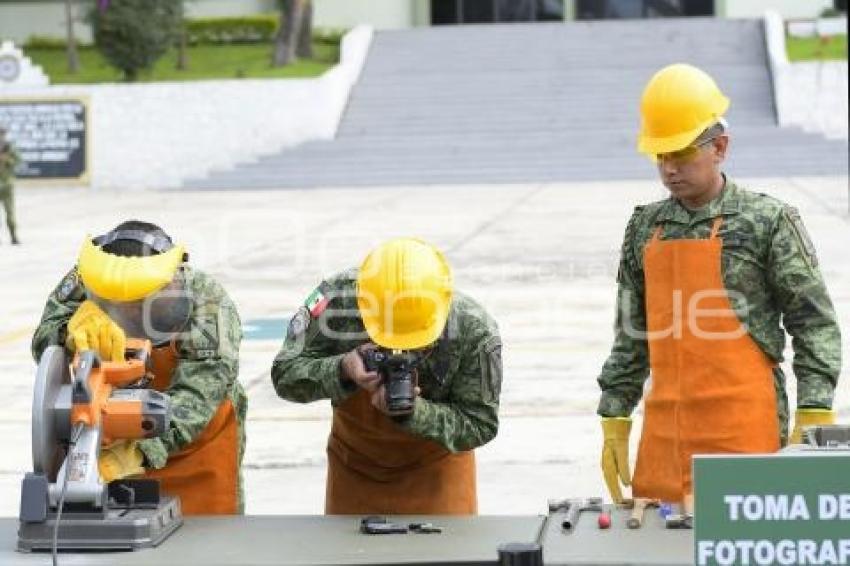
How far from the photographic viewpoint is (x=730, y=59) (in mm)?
37688

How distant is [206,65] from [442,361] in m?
35.1

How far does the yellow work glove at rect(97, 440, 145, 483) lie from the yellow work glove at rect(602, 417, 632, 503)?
1.43 meters

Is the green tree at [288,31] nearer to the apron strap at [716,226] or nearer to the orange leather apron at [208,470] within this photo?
the orange leather apron at [208,470]

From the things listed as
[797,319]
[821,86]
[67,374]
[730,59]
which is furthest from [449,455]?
[730,59]

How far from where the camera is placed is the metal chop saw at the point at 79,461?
439 cm

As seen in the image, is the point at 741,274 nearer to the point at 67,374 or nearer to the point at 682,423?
the point at 682,423

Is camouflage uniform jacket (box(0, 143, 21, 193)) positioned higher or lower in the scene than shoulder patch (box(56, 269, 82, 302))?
lower

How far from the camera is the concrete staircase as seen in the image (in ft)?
106

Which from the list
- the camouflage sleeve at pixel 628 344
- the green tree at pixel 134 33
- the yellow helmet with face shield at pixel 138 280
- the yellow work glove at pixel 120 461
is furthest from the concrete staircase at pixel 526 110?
the yellow work glove at pixel 120 461

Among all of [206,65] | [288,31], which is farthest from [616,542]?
[206,65]

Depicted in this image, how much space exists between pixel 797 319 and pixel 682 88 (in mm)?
734

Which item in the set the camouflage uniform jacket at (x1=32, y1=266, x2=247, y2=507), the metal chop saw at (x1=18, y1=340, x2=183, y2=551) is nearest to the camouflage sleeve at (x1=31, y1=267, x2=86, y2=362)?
the camouflage uniform jacket at (x1=32, y1=266, x2=247, y2=507)

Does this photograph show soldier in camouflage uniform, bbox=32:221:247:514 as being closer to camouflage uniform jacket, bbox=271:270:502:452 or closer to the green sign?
camouflage uniform jacket, bbox=271:270:502:452

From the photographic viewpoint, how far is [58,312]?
5.45m
